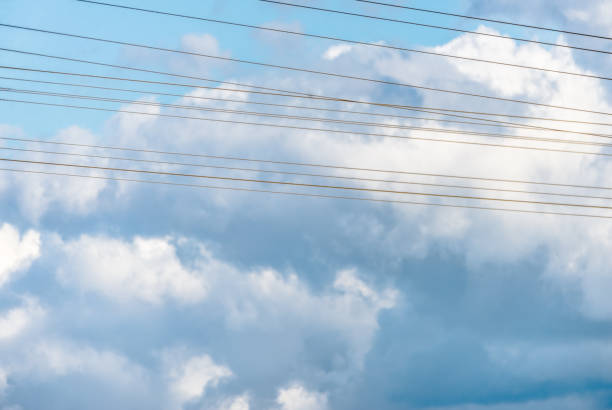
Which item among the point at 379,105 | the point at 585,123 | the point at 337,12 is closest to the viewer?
the point at 337,12

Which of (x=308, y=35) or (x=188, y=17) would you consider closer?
(x=308, y=35)

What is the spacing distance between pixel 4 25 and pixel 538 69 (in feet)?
81.3

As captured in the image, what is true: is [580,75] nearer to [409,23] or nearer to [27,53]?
[409,23]

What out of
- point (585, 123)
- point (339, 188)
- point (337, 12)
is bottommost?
point (339, 188)

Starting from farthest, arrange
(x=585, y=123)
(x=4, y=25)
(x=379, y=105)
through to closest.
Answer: (x=585, y=123), (x=379, y=105), (x=4, y=25)

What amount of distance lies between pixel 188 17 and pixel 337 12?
7.23 metres

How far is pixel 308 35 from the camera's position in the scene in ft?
85.5

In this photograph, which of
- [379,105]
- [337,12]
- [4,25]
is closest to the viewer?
[4,25]

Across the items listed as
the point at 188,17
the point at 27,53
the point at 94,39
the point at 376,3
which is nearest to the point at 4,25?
the point at 27,53

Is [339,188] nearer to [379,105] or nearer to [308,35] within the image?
[379,105]

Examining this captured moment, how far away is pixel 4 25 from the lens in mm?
25391

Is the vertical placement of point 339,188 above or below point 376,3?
below

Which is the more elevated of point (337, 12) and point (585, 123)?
point (337, 12)

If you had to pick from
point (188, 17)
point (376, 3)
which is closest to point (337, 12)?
point (376, 3)
